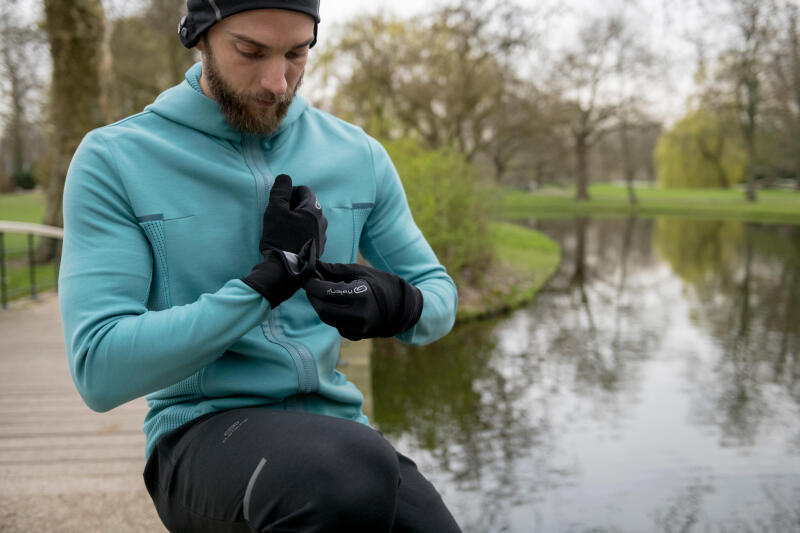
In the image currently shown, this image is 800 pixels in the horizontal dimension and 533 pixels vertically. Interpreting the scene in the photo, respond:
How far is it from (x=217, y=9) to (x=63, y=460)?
7.95 feet

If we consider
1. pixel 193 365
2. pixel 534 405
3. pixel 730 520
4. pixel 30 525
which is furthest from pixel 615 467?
pixel 193 365

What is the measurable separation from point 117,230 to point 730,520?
4.25 meters

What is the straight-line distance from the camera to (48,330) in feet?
19.9

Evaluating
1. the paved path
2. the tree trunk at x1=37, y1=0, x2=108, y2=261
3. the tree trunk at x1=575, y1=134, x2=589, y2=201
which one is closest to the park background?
the tree trunk at x1=37, y1=0, x2=108, y2=261

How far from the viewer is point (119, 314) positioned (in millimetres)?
1344

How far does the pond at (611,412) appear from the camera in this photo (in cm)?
458

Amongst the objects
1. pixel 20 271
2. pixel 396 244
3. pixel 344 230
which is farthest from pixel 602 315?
pixel 344 230

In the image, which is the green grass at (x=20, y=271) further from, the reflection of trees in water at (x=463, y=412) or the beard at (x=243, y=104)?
the beard at (x=243, y=104)

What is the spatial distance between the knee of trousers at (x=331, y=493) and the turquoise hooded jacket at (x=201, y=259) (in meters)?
0.27

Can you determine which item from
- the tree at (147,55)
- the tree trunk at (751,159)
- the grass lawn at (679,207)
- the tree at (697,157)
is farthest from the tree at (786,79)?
the tree at (147,55)

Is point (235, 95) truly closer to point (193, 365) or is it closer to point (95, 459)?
point (193, 365)

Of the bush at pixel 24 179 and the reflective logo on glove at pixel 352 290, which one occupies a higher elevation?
the bush at pixel 24 179

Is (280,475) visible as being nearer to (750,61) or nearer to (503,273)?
(503,273)

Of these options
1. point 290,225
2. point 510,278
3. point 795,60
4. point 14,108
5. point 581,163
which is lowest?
point 510,278
